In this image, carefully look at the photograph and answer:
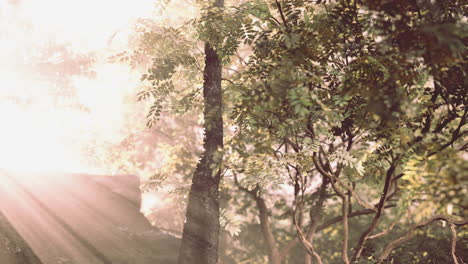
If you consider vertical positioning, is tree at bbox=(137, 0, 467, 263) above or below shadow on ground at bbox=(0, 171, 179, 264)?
above

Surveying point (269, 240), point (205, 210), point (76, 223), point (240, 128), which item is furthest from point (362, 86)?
point (269, 240)

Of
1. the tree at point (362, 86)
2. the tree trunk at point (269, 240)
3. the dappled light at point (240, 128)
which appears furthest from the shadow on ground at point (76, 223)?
the tree at point (362, 86)

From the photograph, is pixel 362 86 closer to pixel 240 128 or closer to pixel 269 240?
pixel 240 128

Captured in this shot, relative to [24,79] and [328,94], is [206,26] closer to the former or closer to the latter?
[328,94]

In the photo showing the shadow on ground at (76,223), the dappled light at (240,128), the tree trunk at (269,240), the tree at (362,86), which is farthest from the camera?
the tree trunk at (269,240)

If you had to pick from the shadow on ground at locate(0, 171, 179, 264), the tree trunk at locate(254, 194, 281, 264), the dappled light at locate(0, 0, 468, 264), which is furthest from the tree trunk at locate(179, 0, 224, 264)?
the tree trunk at locate(254, 194, 281, 264)

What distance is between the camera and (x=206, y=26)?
5.95 meters

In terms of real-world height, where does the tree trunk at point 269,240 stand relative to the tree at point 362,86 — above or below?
below

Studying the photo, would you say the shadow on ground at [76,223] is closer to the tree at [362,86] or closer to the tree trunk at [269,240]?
the tree trunk at [269,240]

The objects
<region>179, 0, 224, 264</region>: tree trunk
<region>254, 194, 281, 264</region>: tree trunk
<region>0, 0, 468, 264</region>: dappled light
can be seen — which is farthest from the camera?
<region>254, 194, 281, 264</region>: tree trunk

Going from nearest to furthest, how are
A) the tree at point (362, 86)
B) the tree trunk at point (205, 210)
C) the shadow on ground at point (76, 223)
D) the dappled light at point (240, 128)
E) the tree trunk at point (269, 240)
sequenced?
the tree at point (362, 86)
the dappled light at point (240, 128)
the shadow on ground at point (76, 223)
the tree trunk at point (205, 210)
the tree trunk at point (269, 240)

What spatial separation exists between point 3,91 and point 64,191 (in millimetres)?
8972

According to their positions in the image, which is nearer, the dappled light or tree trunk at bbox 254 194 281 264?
the dappled light

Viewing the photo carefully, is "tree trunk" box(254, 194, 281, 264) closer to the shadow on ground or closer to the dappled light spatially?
→ the dappled light
